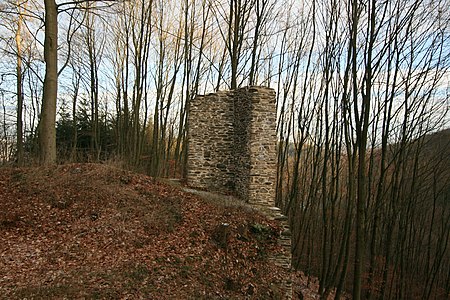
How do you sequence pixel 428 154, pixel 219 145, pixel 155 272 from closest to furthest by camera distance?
pixel 155 272, pixel 219 145, pixel 428 154

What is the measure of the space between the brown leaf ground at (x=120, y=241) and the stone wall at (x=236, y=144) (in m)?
1.35

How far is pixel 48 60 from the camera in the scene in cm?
946

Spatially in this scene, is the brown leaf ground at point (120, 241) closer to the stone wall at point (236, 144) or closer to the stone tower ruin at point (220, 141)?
the stone wall at point (236, 144)

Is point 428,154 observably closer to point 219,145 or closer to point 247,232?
point 219,145

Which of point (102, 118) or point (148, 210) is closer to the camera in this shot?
point (148, 210)

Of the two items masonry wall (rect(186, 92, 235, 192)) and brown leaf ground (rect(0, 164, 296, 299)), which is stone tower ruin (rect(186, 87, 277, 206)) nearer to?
masonry wall (rect(186, 92, 235, 192))

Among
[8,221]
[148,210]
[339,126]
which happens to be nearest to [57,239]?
[8,221]

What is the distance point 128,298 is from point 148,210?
3.20m

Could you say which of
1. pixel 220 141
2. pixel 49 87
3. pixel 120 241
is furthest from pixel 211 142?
pixel 49 87

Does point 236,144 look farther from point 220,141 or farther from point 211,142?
point 211,142

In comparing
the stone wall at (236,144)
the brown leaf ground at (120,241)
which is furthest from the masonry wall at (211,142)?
the brown leaf ground at (120,241)

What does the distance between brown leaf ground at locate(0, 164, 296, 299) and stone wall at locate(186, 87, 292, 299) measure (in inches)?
53.3

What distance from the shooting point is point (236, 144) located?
10867 mm

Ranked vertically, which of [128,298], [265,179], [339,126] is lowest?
[128,298]
